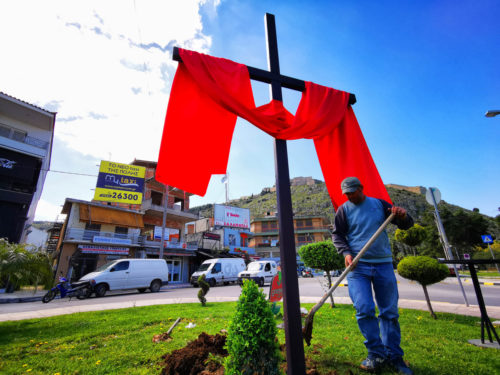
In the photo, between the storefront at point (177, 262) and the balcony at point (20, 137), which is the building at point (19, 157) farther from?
the storefront at point (177, 262)

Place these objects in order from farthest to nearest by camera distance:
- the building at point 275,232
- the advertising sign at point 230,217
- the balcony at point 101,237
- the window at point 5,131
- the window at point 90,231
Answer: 1. the building at point 275,232
2. the advertising sign at point 230,217
3. the window at point 90,231
4. the balcony at point 101,237
5. the window at point 5,131

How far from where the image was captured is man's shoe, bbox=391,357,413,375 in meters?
2.26

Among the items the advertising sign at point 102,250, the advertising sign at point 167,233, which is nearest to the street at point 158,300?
the advertising sign at point 102,250

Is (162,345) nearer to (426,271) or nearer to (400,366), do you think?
(400,366)

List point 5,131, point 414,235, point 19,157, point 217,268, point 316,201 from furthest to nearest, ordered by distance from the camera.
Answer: point 316,201 < point 217,268 < point 5,131 < point 19,157 < point 414,235

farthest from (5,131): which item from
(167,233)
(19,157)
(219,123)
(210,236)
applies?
(219,123)

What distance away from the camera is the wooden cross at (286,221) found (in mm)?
2012

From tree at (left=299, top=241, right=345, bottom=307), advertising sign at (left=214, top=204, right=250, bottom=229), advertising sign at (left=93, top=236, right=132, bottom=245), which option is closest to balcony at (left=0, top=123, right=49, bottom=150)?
advertising sign at (left=93, top=236, right=132, bottom=245)

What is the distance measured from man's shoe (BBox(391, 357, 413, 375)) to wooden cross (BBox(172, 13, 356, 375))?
1089 mm

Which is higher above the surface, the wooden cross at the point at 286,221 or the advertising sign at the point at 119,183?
the advertising sign at the point at 119,183

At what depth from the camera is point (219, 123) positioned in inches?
114

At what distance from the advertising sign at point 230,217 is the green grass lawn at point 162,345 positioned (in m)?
29.7

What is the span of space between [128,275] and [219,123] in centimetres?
1440

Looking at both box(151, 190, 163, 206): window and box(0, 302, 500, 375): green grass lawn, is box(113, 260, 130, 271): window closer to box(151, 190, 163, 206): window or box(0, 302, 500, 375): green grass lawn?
box(0, 302, 500, 375): green grass lawn
